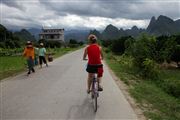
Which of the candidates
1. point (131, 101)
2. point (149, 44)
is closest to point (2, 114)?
point (131, 101)

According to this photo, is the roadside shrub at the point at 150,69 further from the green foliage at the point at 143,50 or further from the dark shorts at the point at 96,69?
the dark shorts at the point at 96,69

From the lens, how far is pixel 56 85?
12.4 meters

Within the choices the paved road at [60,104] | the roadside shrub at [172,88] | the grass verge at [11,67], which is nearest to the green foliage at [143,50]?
the roadside shrub at [172,88]

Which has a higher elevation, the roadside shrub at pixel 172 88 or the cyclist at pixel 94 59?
the cyclist at pixel 94 59

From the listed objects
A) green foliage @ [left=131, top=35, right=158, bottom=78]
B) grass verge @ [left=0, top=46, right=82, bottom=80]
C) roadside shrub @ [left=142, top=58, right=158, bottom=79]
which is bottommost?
grass verge @ [left=0, top=46, right=82, bottom=80]

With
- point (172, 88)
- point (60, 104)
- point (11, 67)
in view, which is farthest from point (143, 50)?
point (60, 104)

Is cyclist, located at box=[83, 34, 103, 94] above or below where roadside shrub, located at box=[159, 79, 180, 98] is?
above

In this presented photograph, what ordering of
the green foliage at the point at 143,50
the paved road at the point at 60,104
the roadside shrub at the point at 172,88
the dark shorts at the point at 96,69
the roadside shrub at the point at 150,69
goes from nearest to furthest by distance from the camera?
the paved road at the point at 60,104, the dark shorts at the point at 96,69, the roadside shrub at the point at 172,88, the roadside shrub at the point at 150,69, the green foliage at the point at 143,50

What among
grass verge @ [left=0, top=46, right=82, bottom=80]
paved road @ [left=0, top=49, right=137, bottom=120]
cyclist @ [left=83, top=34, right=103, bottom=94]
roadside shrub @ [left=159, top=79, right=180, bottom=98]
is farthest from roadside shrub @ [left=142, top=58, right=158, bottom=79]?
cyclist @ [left=83, top=34, right=103, bottom=94]

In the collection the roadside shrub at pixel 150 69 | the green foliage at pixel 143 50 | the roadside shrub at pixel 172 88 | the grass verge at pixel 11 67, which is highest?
the green foliage at pixel 143 50

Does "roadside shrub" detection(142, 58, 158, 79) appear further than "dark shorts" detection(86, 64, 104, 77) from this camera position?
Yes

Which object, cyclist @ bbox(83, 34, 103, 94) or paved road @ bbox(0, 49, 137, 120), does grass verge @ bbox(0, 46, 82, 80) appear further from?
cyclist @ bbox(83, 34, 103, 94)

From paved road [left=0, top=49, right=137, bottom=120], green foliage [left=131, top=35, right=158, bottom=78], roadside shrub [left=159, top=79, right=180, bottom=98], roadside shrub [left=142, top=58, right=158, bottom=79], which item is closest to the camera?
paved road [left=0, top=49, right=137, bottom=120]

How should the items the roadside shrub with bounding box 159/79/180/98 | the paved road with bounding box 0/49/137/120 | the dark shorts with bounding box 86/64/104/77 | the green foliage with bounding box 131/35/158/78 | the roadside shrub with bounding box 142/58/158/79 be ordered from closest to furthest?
the paved road with bounding box 0/49/137/120 → the dark shorts with bounding box 86/64/104/77 → the roadside shrub with bounding box 159/79/180/98 → the roadside shrub with bounding box 142/58/158/79 → the green foliage with bounding box 131/35/158/78
